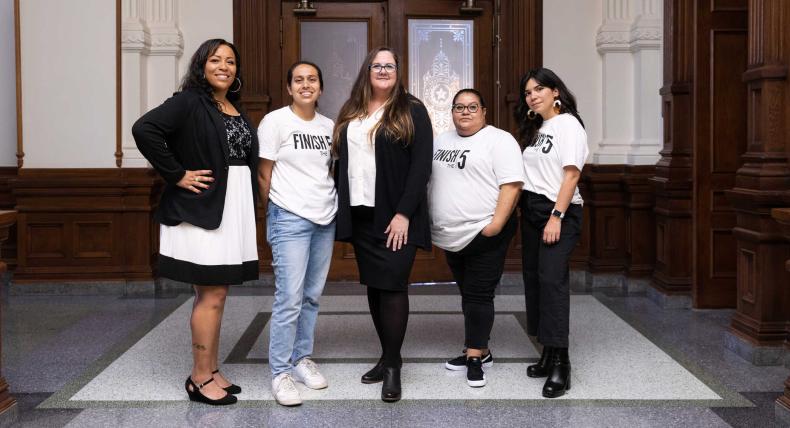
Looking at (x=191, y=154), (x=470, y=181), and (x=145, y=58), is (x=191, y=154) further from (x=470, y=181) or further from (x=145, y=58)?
(x=145, y=58)

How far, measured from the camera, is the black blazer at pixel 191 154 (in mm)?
3955

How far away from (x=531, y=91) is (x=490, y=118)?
357 cm

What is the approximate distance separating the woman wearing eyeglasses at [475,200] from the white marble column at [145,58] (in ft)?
12.2

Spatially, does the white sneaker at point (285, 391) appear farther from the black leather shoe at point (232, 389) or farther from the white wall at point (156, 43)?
the white wall at point (156, 43)

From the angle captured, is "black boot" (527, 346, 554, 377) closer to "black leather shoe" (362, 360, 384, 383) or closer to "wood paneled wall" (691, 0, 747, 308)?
"black leather shoe" (362, 360, 384, 383)

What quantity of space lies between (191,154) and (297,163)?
0.48 metres

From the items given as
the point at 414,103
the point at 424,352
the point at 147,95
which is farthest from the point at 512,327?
the point at 147,95

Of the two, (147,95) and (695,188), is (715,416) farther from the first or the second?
(147,95)

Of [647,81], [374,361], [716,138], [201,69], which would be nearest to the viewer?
[201,69]

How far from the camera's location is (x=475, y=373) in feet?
14.6

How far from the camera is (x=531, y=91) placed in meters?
4.37

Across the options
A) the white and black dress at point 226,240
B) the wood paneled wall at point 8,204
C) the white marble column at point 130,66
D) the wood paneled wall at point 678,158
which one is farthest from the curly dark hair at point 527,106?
the wood paneled wall at point 8,204

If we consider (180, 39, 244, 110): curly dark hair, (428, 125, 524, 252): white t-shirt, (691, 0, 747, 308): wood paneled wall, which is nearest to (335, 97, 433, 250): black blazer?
(428, 125, 524, 252): white t-shirt

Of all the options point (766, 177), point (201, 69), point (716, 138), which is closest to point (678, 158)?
point (716, 138)
